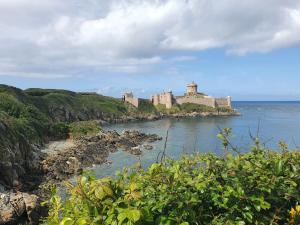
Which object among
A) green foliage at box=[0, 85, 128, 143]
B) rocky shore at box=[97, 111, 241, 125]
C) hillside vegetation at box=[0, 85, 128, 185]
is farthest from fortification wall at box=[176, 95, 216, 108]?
green foliage at box=[0, 85, 128, 143]

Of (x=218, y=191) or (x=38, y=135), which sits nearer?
(x=218, y=191)

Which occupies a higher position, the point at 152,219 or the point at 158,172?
the point at 158,172

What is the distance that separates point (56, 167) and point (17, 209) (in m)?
16.6

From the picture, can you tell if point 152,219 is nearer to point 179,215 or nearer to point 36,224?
point 179,215

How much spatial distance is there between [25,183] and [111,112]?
73.1 metres

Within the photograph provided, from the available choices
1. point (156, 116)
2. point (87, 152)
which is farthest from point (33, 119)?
point (156, 116)

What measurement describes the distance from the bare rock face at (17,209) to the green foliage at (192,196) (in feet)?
36.4

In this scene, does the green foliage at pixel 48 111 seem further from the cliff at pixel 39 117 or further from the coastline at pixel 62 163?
the coastline at pixel 62 163

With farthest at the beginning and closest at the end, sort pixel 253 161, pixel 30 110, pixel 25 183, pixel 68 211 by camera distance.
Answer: pixel 30 110
pixel 25 183
pixel 253 161
pixel 68 211

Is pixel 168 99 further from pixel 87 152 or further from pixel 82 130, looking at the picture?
pixel 87 152

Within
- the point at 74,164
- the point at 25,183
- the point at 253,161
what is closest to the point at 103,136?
the point at 74,164

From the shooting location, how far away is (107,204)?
3436 millimetres

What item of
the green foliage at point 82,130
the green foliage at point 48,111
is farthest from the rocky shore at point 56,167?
the green foliage at point 48,111

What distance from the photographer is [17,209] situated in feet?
47.8
